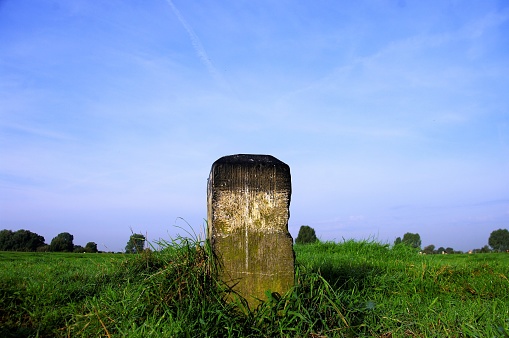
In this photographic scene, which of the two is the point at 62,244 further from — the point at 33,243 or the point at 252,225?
the point at 252,225

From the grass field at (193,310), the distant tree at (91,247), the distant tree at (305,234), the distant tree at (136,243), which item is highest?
the distant tree at (305,234)

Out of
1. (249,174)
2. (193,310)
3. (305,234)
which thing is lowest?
(193,310)

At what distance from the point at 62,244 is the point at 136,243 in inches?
368

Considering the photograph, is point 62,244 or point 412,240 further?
point 62,244

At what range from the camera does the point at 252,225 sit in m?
4.53

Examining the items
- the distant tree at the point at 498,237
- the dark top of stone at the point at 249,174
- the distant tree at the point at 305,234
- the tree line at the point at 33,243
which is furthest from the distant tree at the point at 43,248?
the distant tree at the point at 498,237

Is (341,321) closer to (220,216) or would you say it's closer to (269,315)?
(269,315)

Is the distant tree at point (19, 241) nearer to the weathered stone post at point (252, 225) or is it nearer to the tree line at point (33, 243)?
the tree line at point (33, 243)

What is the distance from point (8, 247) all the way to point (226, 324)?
39.0 ft

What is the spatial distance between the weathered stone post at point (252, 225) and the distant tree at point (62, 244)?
34.8 feet

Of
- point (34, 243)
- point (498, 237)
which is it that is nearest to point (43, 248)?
point (34, 243)

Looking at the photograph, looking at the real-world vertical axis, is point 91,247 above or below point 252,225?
above

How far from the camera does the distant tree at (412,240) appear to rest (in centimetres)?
1104

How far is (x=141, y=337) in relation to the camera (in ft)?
12.0
